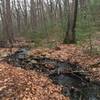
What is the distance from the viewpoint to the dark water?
323 inches

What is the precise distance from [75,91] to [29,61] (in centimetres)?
419

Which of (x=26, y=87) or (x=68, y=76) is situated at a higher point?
(x=26, y=87)

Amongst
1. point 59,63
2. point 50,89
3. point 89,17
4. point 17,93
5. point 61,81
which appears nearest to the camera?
point 17,93

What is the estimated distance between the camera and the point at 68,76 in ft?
31.9

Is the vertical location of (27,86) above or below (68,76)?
above

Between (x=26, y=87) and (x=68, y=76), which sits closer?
(x=26, y=87)

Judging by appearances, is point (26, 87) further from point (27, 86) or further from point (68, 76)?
point (68, 76)

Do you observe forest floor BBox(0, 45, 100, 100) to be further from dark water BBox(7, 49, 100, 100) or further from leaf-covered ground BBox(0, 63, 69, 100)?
dark water BBox(7, 49, 100, 100)

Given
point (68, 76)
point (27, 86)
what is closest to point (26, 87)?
point (27, 86)

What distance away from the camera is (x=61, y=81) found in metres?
9.19

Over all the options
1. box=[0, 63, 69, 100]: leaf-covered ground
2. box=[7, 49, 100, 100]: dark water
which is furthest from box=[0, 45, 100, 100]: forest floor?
box=[7, 49, 100, 100]: dark water

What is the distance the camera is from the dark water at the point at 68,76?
323 inches

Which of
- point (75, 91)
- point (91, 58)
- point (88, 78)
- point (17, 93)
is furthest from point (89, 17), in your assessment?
point (17, 93)

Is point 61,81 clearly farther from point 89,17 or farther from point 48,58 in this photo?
point 89,17
